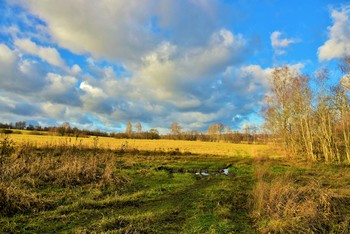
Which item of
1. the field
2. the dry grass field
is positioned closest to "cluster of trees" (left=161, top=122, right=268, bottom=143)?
the dry grass field

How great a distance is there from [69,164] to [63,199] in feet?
13.7

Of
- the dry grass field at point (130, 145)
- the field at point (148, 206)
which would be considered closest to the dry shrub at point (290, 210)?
the field at point (148, 206)

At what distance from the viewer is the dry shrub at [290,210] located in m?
7.68

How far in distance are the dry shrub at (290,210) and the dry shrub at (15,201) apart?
7.60 metres

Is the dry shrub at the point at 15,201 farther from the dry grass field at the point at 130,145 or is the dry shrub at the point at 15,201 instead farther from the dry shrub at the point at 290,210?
the dry grass field at the point at 130,145

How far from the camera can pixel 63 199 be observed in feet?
34.2

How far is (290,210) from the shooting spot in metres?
8.27

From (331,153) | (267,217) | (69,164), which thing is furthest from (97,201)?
(331,153)

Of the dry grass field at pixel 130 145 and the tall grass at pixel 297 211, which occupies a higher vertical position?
the dry grass field at pixel 130 145

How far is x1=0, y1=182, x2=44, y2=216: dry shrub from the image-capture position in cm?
857

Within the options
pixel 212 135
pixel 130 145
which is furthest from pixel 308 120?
pixel 212 135

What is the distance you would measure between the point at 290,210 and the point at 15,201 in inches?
354

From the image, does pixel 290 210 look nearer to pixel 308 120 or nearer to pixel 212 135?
pixel 308 120

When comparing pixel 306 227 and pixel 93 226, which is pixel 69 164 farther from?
pixel 306 227
